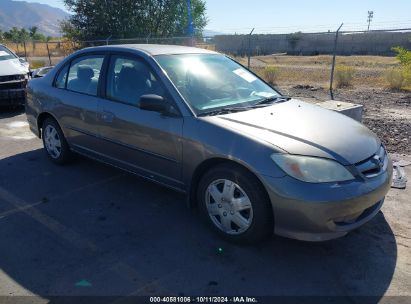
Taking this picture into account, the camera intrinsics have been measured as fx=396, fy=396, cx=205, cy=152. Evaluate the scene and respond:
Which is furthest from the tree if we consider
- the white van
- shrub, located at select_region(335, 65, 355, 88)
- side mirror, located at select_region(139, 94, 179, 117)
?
side mirror, located at select_region(139, 94, 179, 117)

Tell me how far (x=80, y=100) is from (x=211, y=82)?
1.72 meters

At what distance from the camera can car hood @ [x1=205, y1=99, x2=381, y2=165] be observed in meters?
3.12

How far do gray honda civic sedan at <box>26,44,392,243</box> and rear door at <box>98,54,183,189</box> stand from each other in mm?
11

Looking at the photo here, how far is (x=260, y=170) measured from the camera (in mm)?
3070

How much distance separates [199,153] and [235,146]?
399mm

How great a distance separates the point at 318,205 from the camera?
9.52 ft

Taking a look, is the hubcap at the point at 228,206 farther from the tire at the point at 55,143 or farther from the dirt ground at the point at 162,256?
the tire at the point at 55,143

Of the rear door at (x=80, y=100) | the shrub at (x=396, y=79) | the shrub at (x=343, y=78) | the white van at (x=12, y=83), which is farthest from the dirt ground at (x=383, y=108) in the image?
the white van at (x=12, y=83)

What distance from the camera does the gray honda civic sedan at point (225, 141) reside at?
3012 mm

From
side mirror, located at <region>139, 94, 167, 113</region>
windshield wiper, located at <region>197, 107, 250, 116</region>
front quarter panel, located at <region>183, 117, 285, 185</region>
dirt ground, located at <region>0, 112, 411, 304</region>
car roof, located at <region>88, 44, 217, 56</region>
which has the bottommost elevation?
dirt ground, located at <region>0, 112, 411, 304</region>

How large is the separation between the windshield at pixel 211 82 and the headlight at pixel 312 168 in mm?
1004

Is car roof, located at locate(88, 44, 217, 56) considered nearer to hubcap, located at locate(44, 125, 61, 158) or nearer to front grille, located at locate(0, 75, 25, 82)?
hubcap, located at locate(44, 125, 61, 158)

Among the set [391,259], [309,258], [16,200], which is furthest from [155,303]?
[16,200]

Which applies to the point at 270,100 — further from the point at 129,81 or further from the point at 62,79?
the point at 62,79
